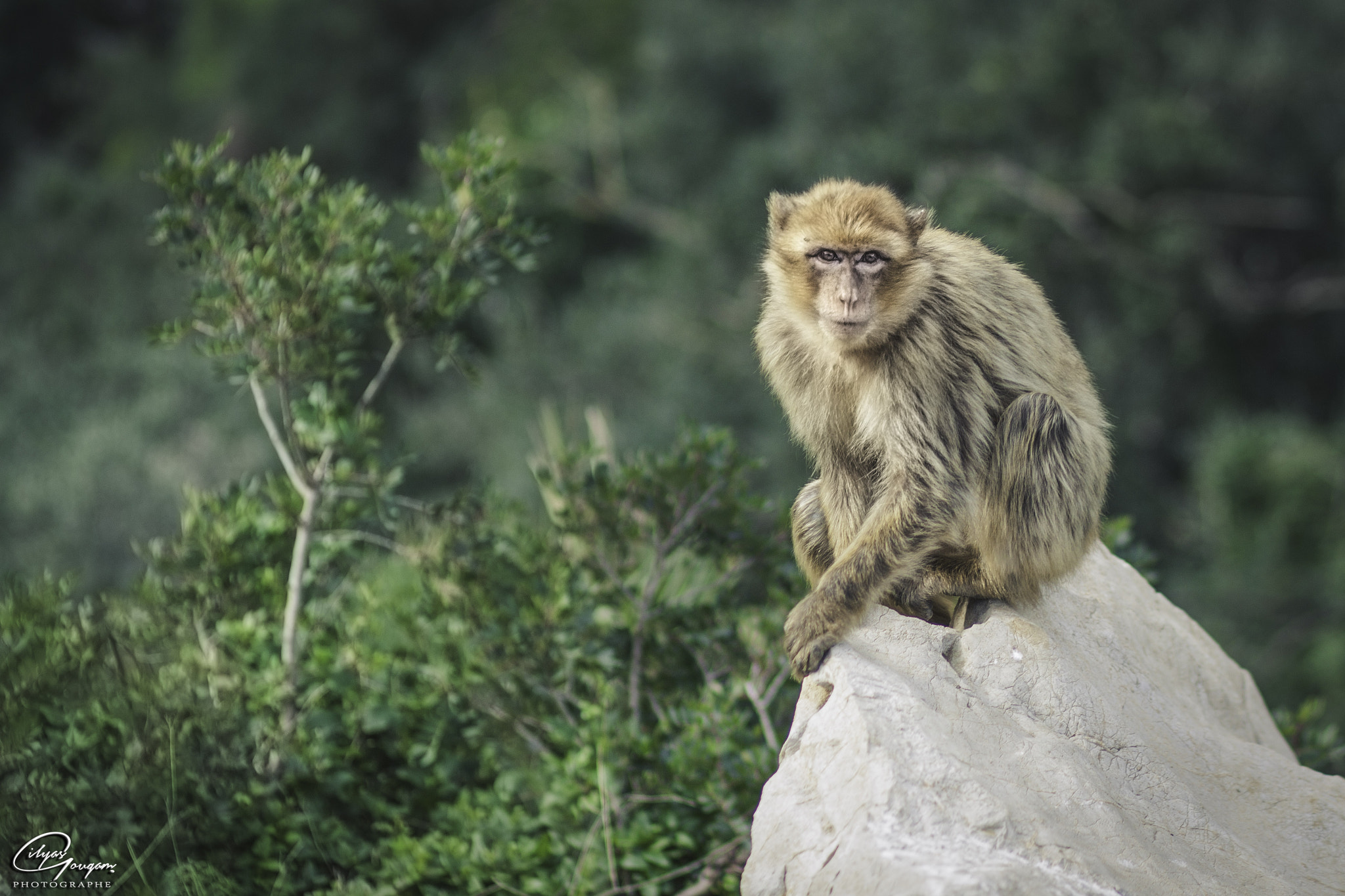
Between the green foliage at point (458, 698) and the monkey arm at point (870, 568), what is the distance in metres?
0.93

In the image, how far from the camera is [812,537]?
427 cm

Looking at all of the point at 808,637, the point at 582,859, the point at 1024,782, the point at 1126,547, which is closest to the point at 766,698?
the point at 582,859

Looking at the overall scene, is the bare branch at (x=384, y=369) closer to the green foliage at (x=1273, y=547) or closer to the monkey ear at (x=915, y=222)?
the monkey ear at (x=915, y=222)

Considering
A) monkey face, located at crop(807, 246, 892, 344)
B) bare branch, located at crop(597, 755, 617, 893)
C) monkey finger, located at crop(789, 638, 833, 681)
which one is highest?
monkey face, located at crop(807, 246, 892, 344)

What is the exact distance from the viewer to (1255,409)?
14758mm

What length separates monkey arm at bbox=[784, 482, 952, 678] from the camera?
3.63 meters

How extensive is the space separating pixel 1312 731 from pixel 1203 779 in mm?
1735

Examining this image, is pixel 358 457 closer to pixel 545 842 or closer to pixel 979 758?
pixel 545 842

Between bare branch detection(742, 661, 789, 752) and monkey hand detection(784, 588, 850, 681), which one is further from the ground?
monkey hand detection(784, 588, 850, 681)

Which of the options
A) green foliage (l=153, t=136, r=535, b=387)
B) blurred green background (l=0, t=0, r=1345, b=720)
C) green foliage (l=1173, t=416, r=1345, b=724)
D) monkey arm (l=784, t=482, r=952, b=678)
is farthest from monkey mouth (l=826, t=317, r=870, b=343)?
green foliage (l=1173, t=416, r=1345, b=724)

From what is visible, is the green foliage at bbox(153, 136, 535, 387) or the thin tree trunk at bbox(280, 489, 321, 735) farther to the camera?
the thin tree trunk at bbox(280, 489, 321, 735)

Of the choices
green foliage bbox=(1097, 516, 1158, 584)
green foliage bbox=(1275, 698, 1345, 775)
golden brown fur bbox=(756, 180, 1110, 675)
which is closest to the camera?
golden brown fur bbox=(756, 180, 1110, 675)

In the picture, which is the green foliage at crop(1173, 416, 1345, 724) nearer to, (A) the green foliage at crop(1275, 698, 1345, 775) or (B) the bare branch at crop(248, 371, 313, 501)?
(A) the green foliage at crop(1275, 698, 1345, 775)

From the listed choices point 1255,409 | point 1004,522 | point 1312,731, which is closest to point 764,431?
point 1255,409
